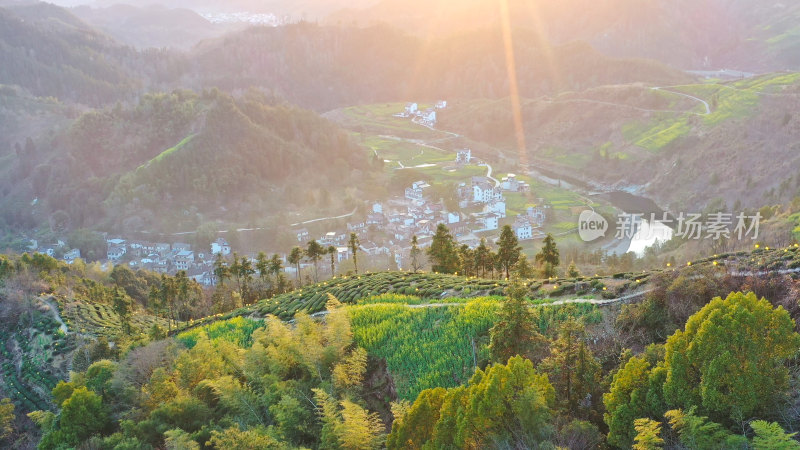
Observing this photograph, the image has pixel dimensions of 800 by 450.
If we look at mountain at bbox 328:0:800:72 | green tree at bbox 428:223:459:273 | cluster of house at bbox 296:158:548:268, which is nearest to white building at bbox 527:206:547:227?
cluster of house at bbox 296:158:548:268

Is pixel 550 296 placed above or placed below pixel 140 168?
below

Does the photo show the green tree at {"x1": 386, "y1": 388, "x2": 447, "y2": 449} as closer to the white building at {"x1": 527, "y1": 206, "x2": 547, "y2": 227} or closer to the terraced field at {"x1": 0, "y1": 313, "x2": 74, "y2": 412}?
the terraced field at {"x1": 0, "y1": 313, "x2": 74, "y2": 412}

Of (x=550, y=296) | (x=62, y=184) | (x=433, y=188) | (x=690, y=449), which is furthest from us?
(x=62, y=184)

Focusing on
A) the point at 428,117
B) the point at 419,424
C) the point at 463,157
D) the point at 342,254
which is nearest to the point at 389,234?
the point at 342,254

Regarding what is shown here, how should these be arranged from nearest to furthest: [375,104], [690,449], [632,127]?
1. [690,449]
2. [632,127]
3. [375,104]

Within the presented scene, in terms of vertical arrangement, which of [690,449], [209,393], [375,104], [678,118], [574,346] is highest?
[375,104]

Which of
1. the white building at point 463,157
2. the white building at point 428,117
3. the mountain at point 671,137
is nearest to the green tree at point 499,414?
the mountain at point 671,137

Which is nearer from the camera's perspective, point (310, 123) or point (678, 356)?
point (678, 356)

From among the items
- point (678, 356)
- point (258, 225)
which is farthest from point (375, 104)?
point (678, 356)

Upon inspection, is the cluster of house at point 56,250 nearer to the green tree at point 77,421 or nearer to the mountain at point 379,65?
the green tree at point 77,421

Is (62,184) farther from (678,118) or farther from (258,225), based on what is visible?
(678,118)
